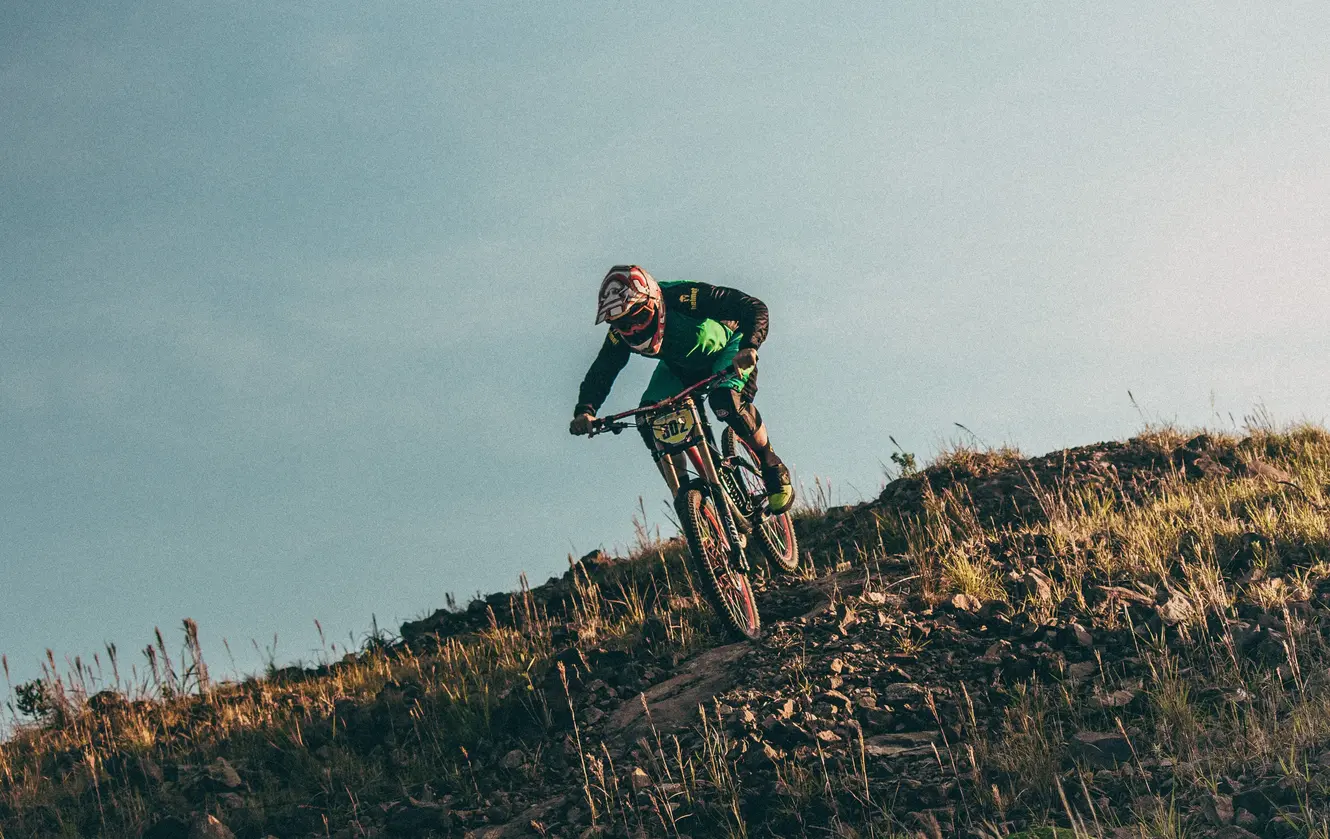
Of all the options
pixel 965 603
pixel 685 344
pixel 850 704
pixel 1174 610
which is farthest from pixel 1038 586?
pixel 685 344

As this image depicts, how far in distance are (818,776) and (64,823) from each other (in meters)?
5.18

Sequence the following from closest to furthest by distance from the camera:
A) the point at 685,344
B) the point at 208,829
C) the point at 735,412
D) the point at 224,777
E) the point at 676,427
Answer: the point at 208,829 < the point at 676,427 < the point at 224,777 < the point at 685,344 < the point at 735,412

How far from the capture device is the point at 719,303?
7.93 metres

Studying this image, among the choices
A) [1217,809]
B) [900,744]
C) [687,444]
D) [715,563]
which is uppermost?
[687,444]

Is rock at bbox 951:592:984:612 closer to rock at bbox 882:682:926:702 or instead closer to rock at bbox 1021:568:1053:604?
rock at bbox 1021:568:1053:604

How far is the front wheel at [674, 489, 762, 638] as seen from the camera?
279 inches

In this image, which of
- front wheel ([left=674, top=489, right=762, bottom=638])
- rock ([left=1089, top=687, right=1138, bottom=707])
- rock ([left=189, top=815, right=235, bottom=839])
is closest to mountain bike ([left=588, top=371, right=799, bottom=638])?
front wheel ([left=674, top=489, right=762, bottom=638])

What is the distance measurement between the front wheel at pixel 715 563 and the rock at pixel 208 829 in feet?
10.2

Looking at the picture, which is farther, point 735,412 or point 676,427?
point 735,412

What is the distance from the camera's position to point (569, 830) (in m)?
5.73

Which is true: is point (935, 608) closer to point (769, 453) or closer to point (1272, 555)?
point (769, 453)

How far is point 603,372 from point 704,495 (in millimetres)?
1107

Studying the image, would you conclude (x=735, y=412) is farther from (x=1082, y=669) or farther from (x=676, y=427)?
(x=1082, y=669)

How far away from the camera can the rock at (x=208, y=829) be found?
6688 mm
